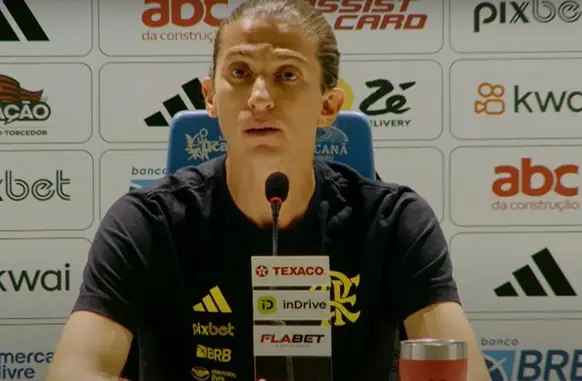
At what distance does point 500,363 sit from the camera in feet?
11.9

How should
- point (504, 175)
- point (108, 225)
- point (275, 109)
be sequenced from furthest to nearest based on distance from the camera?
point (504, 175), point (108, 225), point (275, 109)

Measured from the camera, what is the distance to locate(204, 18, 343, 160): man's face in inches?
65.7

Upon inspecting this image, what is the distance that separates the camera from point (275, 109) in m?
1.67

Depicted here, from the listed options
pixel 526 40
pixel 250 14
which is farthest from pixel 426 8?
pixel 250 14

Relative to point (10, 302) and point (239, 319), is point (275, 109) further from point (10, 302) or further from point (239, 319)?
point (10, 302)

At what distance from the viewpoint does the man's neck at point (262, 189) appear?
176cm

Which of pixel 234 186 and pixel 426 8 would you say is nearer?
pixel 234 186

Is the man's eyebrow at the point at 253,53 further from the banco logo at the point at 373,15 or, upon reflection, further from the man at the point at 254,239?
the banco logo at the point at 373,15

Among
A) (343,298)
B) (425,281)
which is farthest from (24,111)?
(425,281)

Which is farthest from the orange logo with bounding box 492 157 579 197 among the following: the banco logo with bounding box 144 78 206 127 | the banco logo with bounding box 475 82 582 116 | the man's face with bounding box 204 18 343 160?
the man's face with bounding box 204 18 343 160

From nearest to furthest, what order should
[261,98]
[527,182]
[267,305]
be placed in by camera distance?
1. [267,305]
2. [261,98]
3. [527,182]

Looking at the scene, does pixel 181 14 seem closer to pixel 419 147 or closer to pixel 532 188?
pixel 419 147

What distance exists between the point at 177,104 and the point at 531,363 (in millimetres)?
1929

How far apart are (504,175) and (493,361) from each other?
82cm
